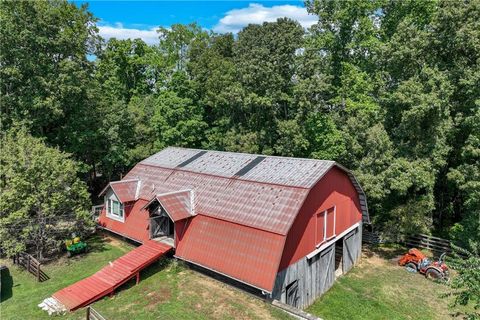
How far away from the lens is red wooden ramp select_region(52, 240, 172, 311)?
14.0 m

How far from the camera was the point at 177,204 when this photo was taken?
57.4 feet

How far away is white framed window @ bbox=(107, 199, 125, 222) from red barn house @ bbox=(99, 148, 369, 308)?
67mm

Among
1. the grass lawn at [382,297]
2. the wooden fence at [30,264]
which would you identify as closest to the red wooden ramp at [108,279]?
the wooden fence at [30,264]

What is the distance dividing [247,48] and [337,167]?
1665cm

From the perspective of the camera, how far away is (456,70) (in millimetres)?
22391

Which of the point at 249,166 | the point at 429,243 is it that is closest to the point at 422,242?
the point at 429,243

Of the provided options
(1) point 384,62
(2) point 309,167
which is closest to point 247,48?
(1) point 384,62

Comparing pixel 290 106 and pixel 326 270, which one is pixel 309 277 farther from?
pixel 290 106

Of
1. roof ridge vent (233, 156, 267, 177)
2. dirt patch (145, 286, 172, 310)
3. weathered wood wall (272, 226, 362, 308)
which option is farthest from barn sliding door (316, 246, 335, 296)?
dirt patch (145, 286, 172, 310)

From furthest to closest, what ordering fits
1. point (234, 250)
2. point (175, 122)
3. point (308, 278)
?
1. point (175, 122)
2. point (308, 278)
3. point (234, 250)

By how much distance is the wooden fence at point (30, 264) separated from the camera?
16.3 metres

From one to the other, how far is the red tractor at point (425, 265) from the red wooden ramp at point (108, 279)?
586 inches

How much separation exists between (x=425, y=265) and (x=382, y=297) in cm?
458

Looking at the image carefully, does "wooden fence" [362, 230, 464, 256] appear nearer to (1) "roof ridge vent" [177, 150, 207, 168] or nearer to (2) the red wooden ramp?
(1) "roof ridge vent" [177, 150, 207, 168]
